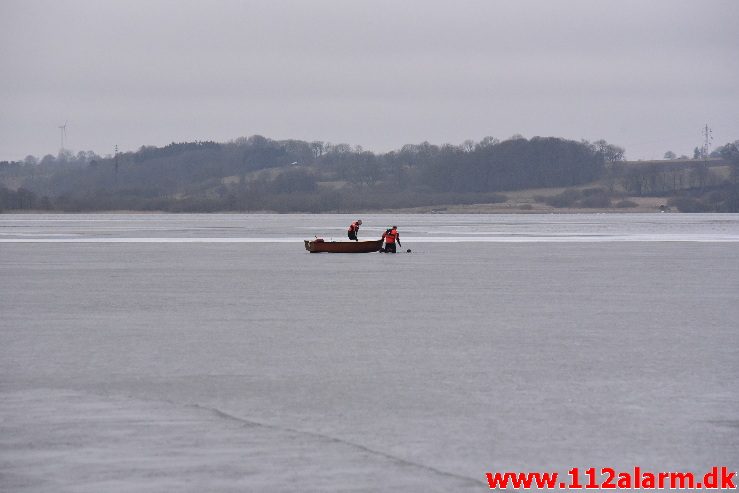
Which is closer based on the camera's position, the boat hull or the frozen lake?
the frozen lake

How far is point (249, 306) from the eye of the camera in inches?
979

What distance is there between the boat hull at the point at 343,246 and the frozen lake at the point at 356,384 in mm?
22238

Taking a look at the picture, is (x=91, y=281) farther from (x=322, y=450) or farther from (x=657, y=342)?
(x=322, y=450)

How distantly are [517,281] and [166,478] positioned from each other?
959 inches

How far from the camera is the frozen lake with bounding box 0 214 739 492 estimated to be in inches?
388

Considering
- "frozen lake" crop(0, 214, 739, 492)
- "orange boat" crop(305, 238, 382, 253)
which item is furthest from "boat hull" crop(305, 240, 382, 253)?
"frozen lake" crop(0, 214, 739, 492)

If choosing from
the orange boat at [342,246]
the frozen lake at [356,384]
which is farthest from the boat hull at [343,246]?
the frozen lake at [356,384]

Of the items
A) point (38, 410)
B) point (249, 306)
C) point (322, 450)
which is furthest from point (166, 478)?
point (249, 306)

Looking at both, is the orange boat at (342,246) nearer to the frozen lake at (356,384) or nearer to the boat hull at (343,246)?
the boat hull at (343,246)

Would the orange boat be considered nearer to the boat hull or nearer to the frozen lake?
the boat hull

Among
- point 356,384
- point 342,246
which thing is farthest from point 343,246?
point 356,384

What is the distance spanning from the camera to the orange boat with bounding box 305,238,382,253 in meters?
53.3

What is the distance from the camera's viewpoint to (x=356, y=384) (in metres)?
14.0

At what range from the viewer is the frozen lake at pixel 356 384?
9.85 m
